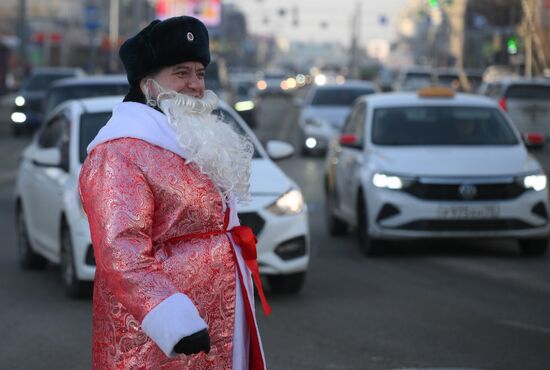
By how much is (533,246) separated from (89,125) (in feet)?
14.3

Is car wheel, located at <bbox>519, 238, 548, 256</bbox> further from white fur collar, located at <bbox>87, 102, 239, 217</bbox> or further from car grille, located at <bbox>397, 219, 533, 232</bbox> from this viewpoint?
white fur collar, located at <bbox>87, 102, 239, 217</bbox>

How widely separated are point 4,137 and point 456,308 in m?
28.9

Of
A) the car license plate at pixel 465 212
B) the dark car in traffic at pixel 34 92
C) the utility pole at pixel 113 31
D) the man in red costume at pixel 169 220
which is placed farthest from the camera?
the utility pole at pixel 113 31

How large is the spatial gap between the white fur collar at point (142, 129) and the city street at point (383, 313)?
368 cm

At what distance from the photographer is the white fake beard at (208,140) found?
12.9 feet

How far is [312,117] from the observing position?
96.1ft

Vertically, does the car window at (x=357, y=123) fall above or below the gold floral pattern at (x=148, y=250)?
below

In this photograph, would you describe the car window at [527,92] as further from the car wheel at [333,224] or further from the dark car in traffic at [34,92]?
the car wheel at [333,224]

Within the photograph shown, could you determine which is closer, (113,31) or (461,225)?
(461,225)

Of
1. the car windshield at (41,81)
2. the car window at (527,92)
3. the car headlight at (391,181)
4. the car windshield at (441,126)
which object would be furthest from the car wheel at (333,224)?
the car windshield at (41,81)

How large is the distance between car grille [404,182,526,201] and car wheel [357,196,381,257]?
533 mm

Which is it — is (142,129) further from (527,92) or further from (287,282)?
(527,92)

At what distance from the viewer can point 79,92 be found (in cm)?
1803

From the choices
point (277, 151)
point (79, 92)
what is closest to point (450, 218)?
point (277, 151)
